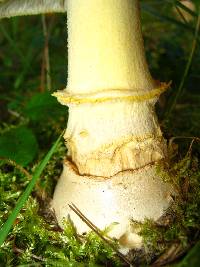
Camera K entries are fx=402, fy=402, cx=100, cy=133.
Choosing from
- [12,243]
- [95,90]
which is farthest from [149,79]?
[12,243]

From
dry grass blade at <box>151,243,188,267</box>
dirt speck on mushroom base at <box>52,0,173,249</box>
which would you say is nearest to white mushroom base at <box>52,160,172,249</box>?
dirt speck on mushroom base at <box>52,0,173,249</box>

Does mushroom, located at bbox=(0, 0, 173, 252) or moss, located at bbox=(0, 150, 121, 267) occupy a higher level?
mushroom, located at bbox=(0, 0, 173, 252)

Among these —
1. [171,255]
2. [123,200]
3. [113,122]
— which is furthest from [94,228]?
[113,122]

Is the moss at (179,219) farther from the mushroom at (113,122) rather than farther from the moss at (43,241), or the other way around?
the moss at (43,241)

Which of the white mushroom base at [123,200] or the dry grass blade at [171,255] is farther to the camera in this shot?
the white mushroom base at [123,200]

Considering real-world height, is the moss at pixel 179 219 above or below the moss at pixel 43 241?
above

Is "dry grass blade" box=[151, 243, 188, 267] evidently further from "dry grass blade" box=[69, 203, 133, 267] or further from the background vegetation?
"dry grass blade" box=[69, 203, 133, 267]

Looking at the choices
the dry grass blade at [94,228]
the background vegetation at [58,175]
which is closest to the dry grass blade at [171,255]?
the background vegetation at [58,175]

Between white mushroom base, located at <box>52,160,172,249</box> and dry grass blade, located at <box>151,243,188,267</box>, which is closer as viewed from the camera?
dry grass blade, located at <box>151,243,188,267</box>
